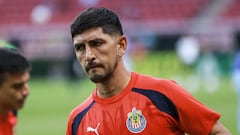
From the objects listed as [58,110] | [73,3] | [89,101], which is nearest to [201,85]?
[58,110]

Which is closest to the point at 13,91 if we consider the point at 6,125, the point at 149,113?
the point at 6,125

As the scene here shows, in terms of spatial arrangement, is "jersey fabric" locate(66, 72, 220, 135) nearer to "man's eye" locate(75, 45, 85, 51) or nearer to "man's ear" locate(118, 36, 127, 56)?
"man's ear" locate(118, 36, 127, 56)

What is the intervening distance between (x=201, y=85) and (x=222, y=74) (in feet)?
2.90

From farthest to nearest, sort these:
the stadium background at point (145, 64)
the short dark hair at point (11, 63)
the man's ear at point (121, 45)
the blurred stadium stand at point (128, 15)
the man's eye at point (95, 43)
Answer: the blurred stadium stand at point (128, 15)
the stadium background at point (145, 64)
the man's ear at point (121, 45)
the man's eye at point (95, 43)
the short dark hair at point (11, 63)

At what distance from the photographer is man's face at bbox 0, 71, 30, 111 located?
440 centimetres

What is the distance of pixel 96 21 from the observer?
4516 millimetres

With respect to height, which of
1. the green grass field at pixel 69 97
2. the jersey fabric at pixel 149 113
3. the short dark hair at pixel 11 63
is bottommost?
the green grass field at pixel 69 97

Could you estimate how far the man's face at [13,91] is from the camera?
14.4 feet

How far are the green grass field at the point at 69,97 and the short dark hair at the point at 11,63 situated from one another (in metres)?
9.49

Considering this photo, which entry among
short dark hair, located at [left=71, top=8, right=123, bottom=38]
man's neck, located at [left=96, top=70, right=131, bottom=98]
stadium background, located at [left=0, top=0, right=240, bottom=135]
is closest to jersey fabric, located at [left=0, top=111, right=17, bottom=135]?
man's neck, located at [left=96, top=70, right=131, bottom=98]

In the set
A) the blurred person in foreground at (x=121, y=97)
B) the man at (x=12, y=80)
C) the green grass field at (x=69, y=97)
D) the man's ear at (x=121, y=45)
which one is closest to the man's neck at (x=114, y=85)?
the blurred person in foreground at (x=121, y=97)

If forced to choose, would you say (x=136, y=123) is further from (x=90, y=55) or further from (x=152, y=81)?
(x=90, y=55)

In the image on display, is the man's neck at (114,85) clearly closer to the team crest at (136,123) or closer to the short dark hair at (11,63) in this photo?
the team crest at (136,123)

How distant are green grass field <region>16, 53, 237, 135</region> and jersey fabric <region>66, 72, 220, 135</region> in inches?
370
